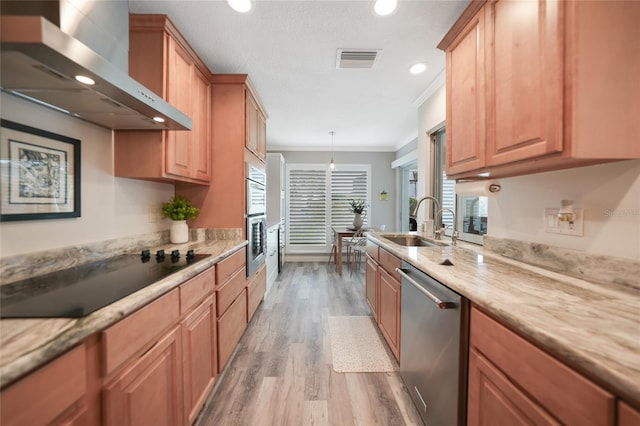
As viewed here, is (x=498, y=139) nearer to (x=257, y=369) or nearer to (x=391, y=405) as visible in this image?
(x=391, y=405)

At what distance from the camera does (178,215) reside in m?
2.13

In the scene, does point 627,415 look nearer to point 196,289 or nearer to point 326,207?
point 196,289

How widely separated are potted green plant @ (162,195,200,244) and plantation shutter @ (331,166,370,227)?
364 cm

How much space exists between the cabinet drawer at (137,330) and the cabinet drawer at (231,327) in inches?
25.6

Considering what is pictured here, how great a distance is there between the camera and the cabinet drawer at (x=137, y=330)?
0.80m

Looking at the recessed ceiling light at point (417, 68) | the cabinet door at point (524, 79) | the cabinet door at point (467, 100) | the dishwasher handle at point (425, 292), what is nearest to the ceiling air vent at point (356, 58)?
the recessed ceiling light at point (417, 68)

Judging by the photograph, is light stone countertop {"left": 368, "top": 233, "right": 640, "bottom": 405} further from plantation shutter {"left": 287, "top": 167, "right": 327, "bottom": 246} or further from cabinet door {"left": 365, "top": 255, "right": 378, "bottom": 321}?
plantation shutter {"left": 287, "top": 167, "right": 327, "bottom": 246}

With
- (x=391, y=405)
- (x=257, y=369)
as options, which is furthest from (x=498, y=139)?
(x=257, y=369)

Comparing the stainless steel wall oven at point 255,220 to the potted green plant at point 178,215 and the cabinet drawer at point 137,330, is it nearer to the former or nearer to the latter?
the potted green plant at point 178,215

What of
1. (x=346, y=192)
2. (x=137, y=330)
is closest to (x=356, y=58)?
(x=137, y=330)

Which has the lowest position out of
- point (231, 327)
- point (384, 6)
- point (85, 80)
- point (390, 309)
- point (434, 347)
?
point (231, 327)

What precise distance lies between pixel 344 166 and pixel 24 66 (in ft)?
16.3

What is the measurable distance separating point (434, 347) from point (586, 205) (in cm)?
98

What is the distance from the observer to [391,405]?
1571mm
